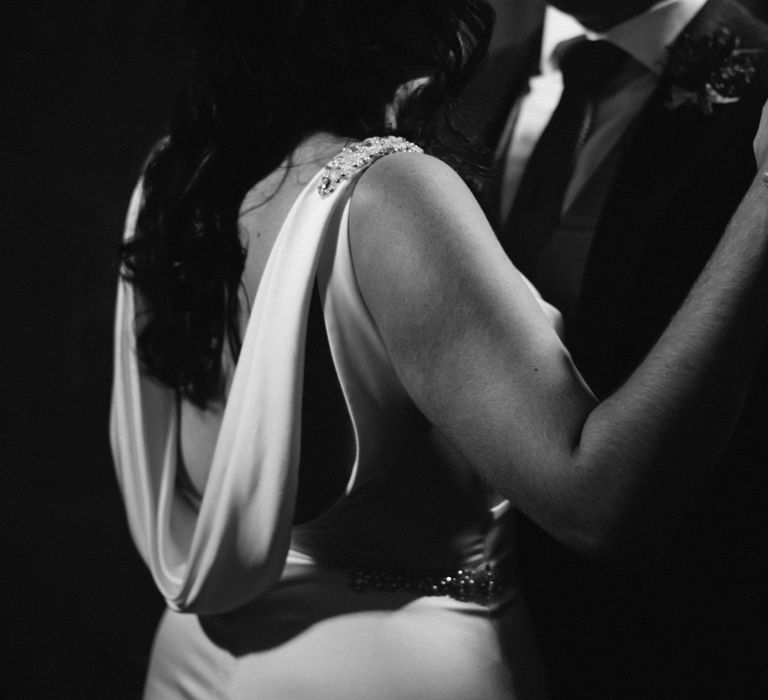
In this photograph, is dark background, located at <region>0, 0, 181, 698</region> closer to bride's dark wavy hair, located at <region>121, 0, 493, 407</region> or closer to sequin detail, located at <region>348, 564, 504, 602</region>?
bride's dark wavy hair, located at <region>121, 0, 493, 407</region>

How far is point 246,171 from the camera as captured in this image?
2.51 ft

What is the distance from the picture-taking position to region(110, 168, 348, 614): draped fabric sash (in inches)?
26.5

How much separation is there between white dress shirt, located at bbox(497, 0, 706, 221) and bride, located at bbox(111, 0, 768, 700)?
0.92 ft

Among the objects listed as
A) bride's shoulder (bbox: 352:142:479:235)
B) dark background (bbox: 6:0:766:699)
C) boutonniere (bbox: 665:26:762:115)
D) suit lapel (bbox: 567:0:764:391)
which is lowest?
dark background (bbox: 6:0:766:699)

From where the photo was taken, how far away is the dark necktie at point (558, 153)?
109cm

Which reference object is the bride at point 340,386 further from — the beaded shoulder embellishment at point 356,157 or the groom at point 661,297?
the groom at point 661,297

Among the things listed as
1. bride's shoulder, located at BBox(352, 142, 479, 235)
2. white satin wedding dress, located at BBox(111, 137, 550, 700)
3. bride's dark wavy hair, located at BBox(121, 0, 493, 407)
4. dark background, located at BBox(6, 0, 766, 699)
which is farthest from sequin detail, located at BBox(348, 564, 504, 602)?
dark background, located at BBox(6, 0, 766, 699)

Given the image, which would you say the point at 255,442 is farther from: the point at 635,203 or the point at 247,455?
the point at 635,203

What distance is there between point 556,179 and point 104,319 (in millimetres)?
1024

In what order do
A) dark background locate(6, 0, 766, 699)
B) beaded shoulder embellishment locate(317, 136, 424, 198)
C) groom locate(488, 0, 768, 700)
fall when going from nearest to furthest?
1. beaded shoulder embellishment locate(317, 136, 424, 198)
2. groom locate(488, 0, 768, 700)
3. dark background locate(6, 0, 766, 699)

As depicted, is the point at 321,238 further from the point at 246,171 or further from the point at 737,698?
the point at 737,698

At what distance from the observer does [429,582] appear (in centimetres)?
76

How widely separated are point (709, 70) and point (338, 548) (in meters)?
0.66

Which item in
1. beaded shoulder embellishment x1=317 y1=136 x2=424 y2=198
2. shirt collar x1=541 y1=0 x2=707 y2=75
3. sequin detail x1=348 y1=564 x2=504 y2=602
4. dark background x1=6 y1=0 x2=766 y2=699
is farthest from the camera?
dark background x1=6 y1=0 x2=766 y2=699
